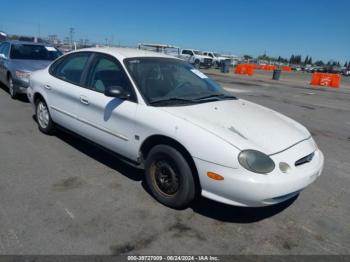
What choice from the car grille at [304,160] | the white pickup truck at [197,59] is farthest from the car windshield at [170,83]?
the white pickup truck at [197,59]

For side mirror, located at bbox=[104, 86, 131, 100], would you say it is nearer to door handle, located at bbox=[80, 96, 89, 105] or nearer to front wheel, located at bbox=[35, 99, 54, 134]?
door handle, located at bbox=[80, 96, 89, 105]

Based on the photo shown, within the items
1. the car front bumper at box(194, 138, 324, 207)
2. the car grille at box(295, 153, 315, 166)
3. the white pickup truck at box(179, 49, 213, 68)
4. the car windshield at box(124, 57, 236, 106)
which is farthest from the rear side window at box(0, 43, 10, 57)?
the white pickup truck at box(179, 49, 213, 68)

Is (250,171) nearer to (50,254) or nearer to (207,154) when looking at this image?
(207,154)

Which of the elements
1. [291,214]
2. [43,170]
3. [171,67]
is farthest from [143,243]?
[171,67]

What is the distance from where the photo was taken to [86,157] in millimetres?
4598

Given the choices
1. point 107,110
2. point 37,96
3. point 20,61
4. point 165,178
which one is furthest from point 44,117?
point 20,61

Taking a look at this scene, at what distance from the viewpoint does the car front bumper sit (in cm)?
278

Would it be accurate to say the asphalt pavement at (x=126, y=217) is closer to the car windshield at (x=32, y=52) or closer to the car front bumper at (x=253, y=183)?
the car front bumper at (x=253, y=183)

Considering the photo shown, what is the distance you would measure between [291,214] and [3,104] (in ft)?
23.1

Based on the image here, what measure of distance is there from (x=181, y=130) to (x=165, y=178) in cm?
61

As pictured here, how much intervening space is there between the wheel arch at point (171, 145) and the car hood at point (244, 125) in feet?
0.89

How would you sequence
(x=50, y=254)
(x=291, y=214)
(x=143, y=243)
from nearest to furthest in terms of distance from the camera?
(x=50, y=254), (x=143, y=243), (x=291, y=214)

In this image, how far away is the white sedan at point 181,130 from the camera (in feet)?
9.38

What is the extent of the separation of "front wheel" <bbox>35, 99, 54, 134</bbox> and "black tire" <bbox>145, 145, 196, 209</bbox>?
255cm
